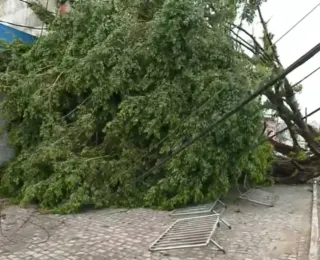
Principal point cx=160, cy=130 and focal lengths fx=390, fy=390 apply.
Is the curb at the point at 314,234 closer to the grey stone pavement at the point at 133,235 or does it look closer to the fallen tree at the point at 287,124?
the grey stone pavement at the point at 133,235

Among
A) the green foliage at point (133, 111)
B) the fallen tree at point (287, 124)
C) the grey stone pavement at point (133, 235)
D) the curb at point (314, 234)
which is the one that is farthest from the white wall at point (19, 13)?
the curb at point (314, 234)

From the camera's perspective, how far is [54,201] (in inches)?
288

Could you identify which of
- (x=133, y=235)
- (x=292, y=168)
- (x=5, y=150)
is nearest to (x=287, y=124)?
(x=292, y=168)

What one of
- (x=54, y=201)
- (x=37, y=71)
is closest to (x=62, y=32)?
(x=37, y=71)

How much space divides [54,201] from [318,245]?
15.1 ft

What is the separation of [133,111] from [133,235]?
2.61 m

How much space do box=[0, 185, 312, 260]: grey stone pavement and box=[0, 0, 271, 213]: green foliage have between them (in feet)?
1.94

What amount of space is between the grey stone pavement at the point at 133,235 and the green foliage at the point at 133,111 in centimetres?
59

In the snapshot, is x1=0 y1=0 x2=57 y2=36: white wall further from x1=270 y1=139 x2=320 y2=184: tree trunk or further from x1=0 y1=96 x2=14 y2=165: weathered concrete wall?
x1=270 y1=139 x2=320 y2=184: tree trunk

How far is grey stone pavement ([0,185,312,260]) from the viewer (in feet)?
16.2

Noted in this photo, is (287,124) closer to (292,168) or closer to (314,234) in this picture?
(292,168)

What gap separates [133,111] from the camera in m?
7.55

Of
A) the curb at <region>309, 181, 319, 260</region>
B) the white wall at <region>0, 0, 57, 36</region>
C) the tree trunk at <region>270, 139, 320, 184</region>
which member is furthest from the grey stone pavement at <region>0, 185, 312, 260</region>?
the white wall at <region>0, 0, 57, 36</region>

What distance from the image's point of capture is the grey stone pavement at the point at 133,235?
4.93m
